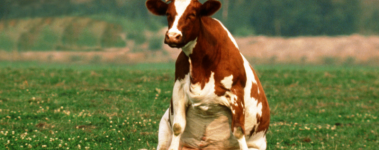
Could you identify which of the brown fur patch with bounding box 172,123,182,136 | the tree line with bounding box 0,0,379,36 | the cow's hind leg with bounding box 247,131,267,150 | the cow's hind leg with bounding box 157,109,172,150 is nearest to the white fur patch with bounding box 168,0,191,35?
the brown fur patch with bounding box 172,123,182,136

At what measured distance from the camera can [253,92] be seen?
7453 mm

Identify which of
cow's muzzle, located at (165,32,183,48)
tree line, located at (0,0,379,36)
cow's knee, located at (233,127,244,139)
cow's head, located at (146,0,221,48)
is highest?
cow's head, located at (146,0,221,48)

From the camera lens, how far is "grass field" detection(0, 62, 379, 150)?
12.0m

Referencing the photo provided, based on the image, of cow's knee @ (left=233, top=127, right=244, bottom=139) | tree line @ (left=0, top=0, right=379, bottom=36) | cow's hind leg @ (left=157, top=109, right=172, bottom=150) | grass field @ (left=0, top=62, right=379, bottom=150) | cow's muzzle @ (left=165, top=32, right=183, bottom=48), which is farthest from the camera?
tree line @ (left=0, top=0, right=379, bottom=36)

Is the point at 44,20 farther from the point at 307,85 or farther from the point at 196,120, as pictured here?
the point at 196,120

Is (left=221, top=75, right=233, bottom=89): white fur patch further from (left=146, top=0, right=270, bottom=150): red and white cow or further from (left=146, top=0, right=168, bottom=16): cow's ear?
(left=146, top=0, right=168, bottom=16): cow's ear

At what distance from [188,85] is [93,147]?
451 centimetres

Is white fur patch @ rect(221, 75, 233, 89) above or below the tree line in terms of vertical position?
above

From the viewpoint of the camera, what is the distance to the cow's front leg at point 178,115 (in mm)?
7332

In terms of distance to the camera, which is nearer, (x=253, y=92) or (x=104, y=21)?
(x=253, y=92)

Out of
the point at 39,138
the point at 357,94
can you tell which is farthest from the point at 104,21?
the point at 39,138

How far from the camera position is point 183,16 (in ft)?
21.5

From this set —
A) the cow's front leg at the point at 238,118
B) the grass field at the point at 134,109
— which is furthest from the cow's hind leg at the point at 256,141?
the grass field at the point at 134,109

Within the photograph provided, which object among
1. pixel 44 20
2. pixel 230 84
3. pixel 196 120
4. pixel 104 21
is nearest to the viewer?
pixel 230 84
